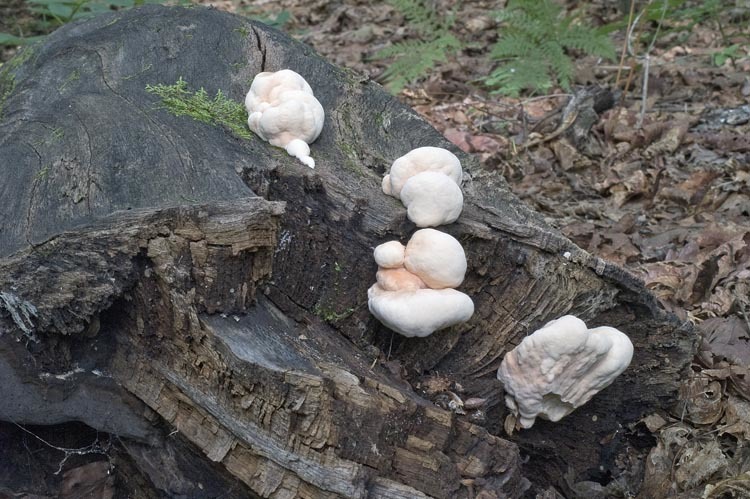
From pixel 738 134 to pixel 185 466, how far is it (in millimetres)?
5510

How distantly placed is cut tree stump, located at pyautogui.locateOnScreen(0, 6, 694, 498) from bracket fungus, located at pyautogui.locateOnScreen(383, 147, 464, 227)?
8 centimetres

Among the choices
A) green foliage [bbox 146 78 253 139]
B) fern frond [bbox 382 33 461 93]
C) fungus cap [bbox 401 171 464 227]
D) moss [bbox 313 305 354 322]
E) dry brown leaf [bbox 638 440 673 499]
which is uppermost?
green foliage [bbox 146 78 253 139]

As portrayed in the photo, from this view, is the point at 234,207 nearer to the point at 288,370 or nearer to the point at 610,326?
the point at 288,370

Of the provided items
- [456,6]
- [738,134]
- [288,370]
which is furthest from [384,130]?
[456,6]

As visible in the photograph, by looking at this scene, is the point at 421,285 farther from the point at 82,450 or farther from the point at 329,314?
the point at 82,450

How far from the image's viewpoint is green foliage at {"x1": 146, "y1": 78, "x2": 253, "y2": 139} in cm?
314

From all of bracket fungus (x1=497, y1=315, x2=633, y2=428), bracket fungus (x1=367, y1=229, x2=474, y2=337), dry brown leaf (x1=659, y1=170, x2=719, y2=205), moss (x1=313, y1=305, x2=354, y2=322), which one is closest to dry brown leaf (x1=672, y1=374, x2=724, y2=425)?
bracket fungus (x1=497, y1=315, x2=633, y2=428)

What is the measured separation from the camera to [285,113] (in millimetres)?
3074

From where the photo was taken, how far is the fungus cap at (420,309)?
2627 millimetres

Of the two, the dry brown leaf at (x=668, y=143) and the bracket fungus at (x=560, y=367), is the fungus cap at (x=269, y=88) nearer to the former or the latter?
the bracket fungus at (x=560, y=367)

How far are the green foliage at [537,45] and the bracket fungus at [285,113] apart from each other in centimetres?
389

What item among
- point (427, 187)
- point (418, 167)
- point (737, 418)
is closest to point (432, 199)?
point (427, 187)

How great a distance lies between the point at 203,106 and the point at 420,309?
1.49 m

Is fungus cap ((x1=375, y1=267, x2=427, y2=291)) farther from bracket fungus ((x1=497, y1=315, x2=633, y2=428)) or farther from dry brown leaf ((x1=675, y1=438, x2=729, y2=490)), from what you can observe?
dry brown leaf ((x1=675, y1=438, x2=729, y2=490))
